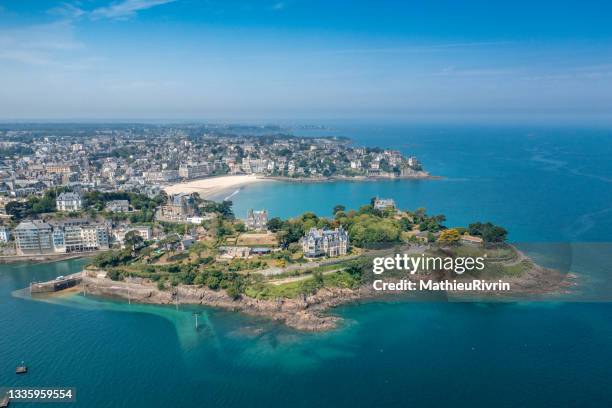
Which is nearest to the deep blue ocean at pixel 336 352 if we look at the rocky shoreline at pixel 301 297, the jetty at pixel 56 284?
the rocky shoreline at pixel 301 297

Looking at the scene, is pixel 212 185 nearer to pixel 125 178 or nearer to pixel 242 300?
pixel 125 178

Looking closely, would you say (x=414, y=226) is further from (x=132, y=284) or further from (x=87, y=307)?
(x=87, y=307)

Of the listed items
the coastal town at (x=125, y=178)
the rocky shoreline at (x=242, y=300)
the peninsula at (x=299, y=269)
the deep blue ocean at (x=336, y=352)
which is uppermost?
the coastal town at (x=125, y=178)

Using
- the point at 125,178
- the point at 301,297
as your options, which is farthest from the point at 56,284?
the point at 125,178

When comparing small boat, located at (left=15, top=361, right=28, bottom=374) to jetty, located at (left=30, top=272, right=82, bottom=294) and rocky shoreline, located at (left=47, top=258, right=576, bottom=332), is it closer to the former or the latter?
rocky shoreline, located at (left=47, top=258, right=576, bottom=332)

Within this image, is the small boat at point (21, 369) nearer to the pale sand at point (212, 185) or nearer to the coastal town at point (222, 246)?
the coastal town at point (222, 246)
